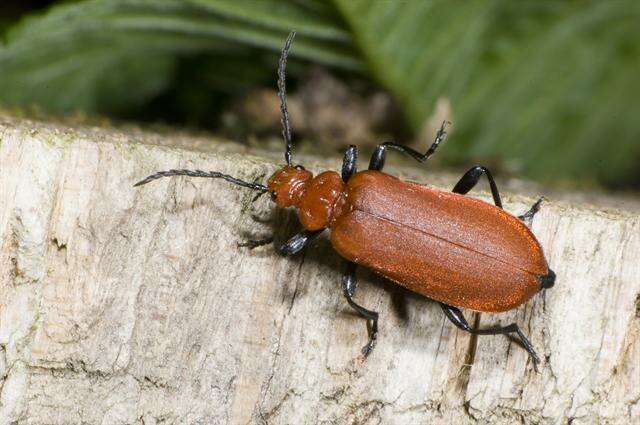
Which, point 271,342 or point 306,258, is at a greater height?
point 306,258

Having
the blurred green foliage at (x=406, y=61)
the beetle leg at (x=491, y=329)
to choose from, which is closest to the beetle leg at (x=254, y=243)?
the beetle leg at (x=491, y=329)

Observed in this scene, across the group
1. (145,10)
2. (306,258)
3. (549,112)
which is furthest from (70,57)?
(549,112)

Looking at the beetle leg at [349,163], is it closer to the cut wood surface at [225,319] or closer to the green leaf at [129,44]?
the cut wood surface at [225,319]

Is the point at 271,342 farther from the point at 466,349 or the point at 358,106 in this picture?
the point at 358,106

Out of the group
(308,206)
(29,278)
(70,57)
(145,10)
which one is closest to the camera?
(29,278)

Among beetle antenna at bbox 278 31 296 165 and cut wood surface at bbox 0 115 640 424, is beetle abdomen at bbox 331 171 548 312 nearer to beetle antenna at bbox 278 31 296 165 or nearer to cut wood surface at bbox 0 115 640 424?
cut wood surface at bbox 0 115 640 424

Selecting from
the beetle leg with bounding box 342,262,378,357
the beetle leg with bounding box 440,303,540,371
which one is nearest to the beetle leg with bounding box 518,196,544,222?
the beetle leg with bounding box 440,303,540,371
